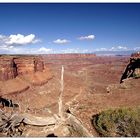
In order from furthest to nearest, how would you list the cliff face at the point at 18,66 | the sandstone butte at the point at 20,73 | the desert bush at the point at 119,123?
the cliff face at the point at 18,66 < the sandstone butte at the point at 20,73 < the desert bush at the point at 119,123

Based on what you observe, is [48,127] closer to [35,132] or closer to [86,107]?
[35,132]

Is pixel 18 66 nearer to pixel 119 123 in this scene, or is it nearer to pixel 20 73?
pixel 20 73

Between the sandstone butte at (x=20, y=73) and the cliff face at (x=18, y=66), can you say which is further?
the cliff face at (x=18, y=66)

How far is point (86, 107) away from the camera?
9242 millimetres

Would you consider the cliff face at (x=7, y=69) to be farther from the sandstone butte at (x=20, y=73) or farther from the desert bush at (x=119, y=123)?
the desert bush at (x=119, y=123)

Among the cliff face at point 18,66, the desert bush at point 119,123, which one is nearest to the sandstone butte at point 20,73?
the cliff face at point 18,66

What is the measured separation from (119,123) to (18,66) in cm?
2203

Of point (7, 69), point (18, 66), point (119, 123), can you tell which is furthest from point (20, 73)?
point (119, 123)

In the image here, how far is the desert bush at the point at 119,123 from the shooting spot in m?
7.73

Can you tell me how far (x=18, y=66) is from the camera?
2897 centimetres

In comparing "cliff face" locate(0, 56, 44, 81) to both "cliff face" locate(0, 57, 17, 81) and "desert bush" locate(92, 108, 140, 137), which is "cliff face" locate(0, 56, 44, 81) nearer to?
"cliff face" locate(0, 57, 17, 81)

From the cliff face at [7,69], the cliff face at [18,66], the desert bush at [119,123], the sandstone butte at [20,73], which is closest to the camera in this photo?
the desert bush at [119,123]

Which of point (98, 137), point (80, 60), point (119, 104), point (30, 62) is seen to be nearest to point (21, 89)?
point (30, 62)

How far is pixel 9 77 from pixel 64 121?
64.6ft
